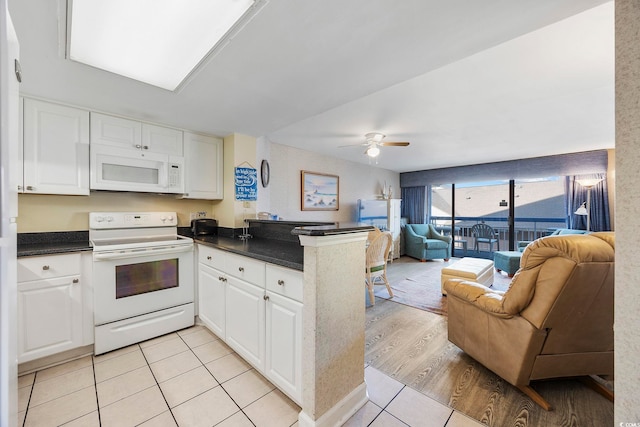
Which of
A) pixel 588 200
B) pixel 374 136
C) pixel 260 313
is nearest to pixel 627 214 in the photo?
pixel 260 313

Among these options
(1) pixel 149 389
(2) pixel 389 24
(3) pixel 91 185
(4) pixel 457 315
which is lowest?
(1) pixel 149 389

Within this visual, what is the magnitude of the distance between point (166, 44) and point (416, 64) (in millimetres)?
1489

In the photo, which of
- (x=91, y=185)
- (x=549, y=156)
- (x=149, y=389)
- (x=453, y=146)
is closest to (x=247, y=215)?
(x=91, y=185)

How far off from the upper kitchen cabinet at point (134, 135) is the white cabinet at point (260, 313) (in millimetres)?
1250

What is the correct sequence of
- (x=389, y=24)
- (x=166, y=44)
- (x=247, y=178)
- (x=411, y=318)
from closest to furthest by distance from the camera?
(x=389, y=24) < (x=166, y=44) < (x=411, y=318) < (x=247, y=178)

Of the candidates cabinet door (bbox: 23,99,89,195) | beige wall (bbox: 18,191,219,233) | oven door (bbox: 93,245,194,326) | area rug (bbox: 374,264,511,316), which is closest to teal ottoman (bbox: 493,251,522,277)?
area rug (bbox: 374,264,511,316)

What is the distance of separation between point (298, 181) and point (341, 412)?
3494 mm

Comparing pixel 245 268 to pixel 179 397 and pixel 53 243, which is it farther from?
pixel 53 243

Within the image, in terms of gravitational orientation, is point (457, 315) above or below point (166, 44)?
below

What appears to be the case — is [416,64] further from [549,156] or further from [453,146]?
→ [549,156]

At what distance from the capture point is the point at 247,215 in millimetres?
2994

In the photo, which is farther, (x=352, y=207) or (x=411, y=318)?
(x=352, y=207)

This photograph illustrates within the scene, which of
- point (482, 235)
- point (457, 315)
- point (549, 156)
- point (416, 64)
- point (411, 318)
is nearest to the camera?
point (416, 64)

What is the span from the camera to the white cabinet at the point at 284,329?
4.54ft
